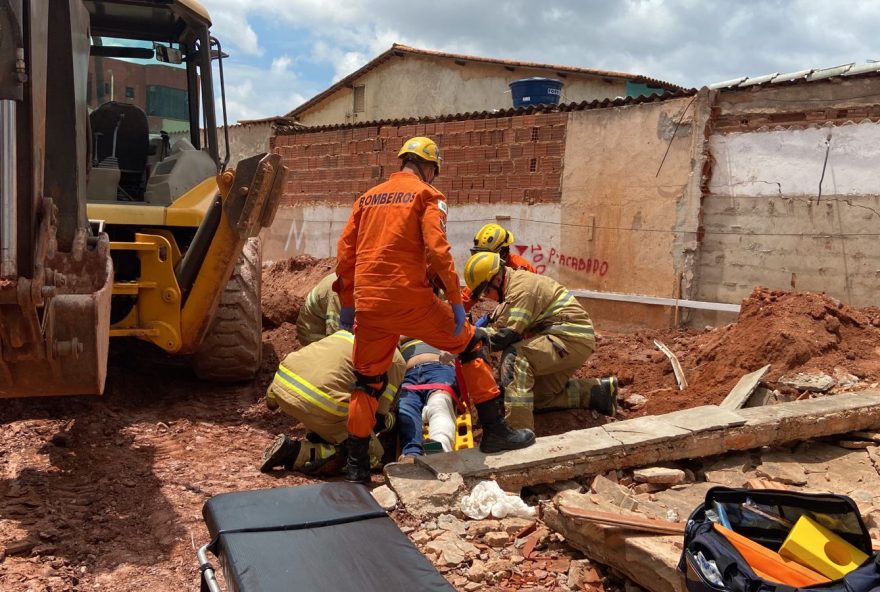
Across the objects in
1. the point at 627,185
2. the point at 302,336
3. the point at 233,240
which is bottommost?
the point at 302,336

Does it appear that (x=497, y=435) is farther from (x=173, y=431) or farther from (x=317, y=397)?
(x=173, y=431)

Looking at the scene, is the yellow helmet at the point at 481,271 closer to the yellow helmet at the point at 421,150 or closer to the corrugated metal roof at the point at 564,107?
the yellow helmet at the point at 421,150

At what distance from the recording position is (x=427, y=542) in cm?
320

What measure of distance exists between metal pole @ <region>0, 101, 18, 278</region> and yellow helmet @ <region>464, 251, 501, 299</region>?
317 cm

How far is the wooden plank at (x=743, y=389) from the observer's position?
5242 millimetres

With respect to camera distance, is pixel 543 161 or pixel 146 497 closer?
pixel 146 497

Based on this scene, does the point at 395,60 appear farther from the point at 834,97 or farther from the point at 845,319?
the point at 845,319

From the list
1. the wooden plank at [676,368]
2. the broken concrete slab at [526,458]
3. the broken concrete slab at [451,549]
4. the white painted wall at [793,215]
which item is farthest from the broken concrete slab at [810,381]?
the broken concrete slab at [451,549]

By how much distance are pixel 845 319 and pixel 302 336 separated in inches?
179

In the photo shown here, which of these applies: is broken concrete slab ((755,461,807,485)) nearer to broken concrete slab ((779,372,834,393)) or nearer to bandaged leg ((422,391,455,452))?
broken concrete slab ((779,372,834,393))

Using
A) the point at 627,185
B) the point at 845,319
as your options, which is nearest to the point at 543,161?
the point at 627,185

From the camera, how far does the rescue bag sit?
2029 millimetres

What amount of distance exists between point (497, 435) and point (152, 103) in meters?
3.80

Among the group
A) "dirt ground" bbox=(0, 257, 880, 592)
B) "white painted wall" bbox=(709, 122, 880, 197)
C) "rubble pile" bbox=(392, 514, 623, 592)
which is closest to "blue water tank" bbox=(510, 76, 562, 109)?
"white painted wall" bbox=(709, 122, 880, 197)
